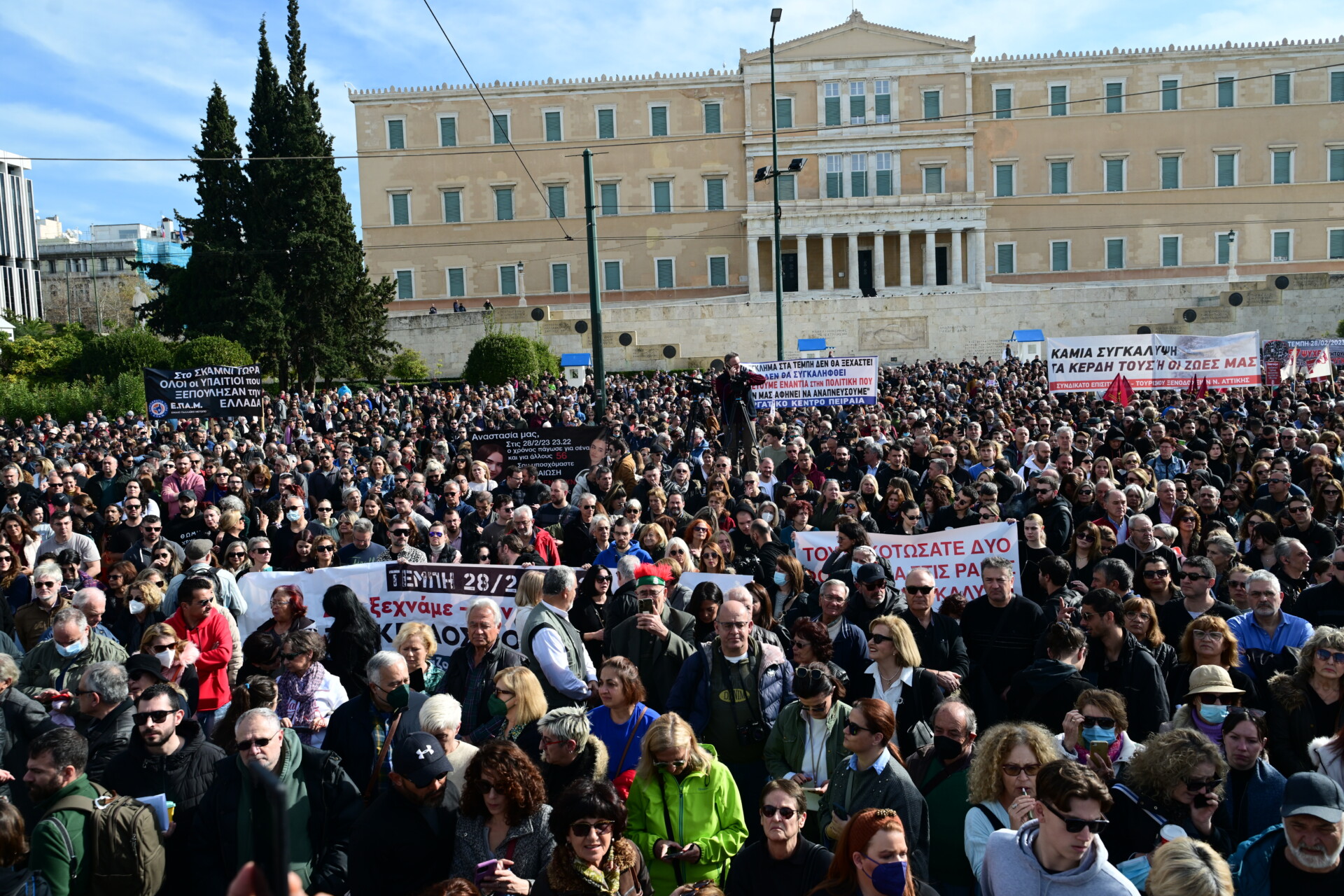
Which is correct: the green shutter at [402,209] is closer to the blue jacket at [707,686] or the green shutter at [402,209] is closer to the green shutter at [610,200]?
the green shutter at [610,200]

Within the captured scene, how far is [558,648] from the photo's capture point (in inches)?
236

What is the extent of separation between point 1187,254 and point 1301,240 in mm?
5416

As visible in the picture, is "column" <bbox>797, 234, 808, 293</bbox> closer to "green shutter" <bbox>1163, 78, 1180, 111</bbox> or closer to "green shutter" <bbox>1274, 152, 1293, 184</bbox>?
"green shutter" <bbox>1163, 78, 1180, 111</bbox>

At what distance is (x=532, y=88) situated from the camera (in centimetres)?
5531

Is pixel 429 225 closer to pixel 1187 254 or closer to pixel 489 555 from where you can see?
pixel 1187 254

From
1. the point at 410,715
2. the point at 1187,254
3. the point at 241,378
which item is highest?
the point at 1187,254

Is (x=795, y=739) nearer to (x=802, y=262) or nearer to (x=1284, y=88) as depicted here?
(x=802, y=262)

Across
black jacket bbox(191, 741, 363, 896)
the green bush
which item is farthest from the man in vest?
the green bush

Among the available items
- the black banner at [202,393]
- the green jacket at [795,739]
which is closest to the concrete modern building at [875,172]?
the black banner at [202,393]

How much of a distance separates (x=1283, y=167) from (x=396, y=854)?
202 ft

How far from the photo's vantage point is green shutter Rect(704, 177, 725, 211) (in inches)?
2201

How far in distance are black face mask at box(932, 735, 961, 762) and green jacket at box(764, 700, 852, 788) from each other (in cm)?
47

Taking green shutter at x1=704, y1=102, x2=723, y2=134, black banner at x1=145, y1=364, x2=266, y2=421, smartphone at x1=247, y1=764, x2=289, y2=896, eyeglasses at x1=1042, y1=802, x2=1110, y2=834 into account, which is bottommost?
eyeglasses at x1=1042, y1=802, x2=1110, y2=834

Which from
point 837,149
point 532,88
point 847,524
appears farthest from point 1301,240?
point 847,524
